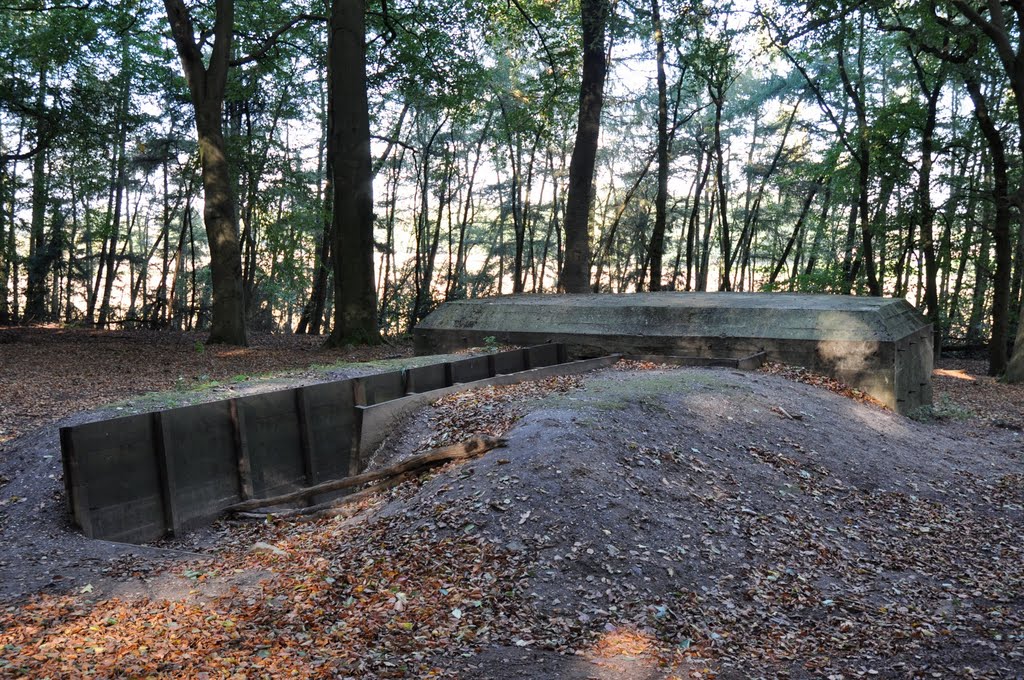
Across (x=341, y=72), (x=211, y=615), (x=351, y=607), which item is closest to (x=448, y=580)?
(x=351, y=607)

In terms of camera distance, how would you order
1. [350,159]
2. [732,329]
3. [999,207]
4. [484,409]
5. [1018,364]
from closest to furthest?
[484,409] → [732,329] → [350,159] → [1018,364] → [999,207]

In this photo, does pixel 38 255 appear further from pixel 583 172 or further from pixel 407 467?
pixel 407 467

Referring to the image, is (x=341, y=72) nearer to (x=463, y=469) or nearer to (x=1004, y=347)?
(x=463, y=469)

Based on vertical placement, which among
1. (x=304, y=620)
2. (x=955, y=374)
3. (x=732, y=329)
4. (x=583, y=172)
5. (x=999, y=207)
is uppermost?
(x=583, y=172)

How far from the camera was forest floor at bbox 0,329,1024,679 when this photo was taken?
396cm

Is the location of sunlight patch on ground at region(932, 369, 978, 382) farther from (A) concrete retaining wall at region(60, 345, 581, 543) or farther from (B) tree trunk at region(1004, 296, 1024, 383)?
(A) concrete retaining wall at region(60, 345, 581, 543)

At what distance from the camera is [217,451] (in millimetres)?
6879

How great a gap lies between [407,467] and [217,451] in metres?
1.95

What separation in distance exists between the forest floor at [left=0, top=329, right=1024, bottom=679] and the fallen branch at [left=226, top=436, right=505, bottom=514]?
8.7 inches

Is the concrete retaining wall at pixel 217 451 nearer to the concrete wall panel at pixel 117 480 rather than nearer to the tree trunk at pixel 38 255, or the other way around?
the concrete wall panel at pixel 117 480

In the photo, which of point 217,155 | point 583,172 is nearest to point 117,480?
point 217,155

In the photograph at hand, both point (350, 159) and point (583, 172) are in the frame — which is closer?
point (350, 159)

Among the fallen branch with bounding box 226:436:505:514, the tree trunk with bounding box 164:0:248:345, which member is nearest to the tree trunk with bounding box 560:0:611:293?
the tree trunk with bounding box 164:0:248:345

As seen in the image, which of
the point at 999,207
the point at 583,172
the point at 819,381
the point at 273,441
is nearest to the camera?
the point at 273,441
